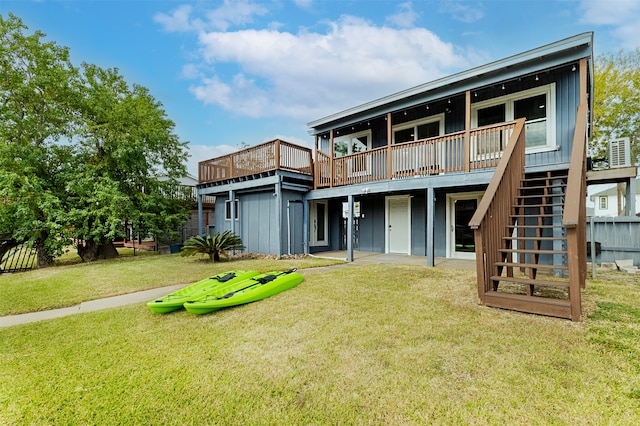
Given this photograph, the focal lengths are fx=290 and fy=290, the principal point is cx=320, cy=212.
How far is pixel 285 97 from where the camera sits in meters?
20.5

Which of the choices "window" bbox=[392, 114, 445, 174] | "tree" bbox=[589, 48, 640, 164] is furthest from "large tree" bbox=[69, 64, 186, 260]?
"tree" bbox=[589, 48, 640, 164]

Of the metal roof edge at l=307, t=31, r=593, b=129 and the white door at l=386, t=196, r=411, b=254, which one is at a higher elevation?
the metal roof edge at l=307, t=31, r=593, b=129

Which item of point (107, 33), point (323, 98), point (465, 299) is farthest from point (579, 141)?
point (323, 98)

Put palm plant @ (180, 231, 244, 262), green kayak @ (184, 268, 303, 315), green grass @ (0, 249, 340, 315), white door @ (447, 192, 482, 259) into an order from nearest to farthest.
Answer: green kayak @ (184, 268, 303, 315)
green grass @ (0, 249, 340, 315)
white door @ (447, 192, 482, 259)
palm plant @ (180, 231, 244, 262)

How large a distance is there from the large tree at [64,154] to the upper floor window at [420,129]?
9.72 m

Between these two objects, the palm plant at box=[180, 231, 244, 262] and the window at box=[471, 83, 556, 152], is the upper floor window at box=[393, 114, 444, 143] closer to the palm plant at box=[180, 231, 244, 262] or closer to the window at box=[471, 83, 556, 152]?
the window at box=[471, 83, 556, 152]

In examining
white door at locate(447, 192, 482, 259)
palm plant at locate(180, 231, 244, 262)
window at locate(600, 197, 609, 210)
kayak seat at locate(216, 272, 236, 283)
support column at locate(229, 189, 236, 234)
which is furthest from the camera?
window at locate(600, 197, 609, 210)

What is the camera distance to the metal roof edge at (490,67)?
5.93 metres

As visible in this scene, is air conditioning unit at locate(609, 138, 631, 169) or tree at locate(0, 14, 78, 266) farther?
tree at locate(0, 14, 78, 266)

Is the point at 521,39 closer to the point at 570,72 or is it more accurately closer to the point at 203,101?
the point at 570,72

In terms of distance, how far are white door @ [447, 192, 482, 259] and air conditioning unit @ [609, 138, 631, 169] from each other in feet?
11.4

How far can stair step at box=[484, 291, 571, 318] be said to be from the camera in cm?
347

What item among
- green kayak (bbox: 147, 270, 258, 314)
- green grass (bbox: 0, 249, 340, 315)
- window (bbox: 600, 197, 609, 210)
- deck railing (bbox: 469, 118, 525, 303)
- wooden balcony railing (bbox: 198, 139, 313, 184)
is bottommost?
green grass (bbox: 0, 249, 340, 315)

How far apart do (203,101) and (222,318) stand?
17490 mm
